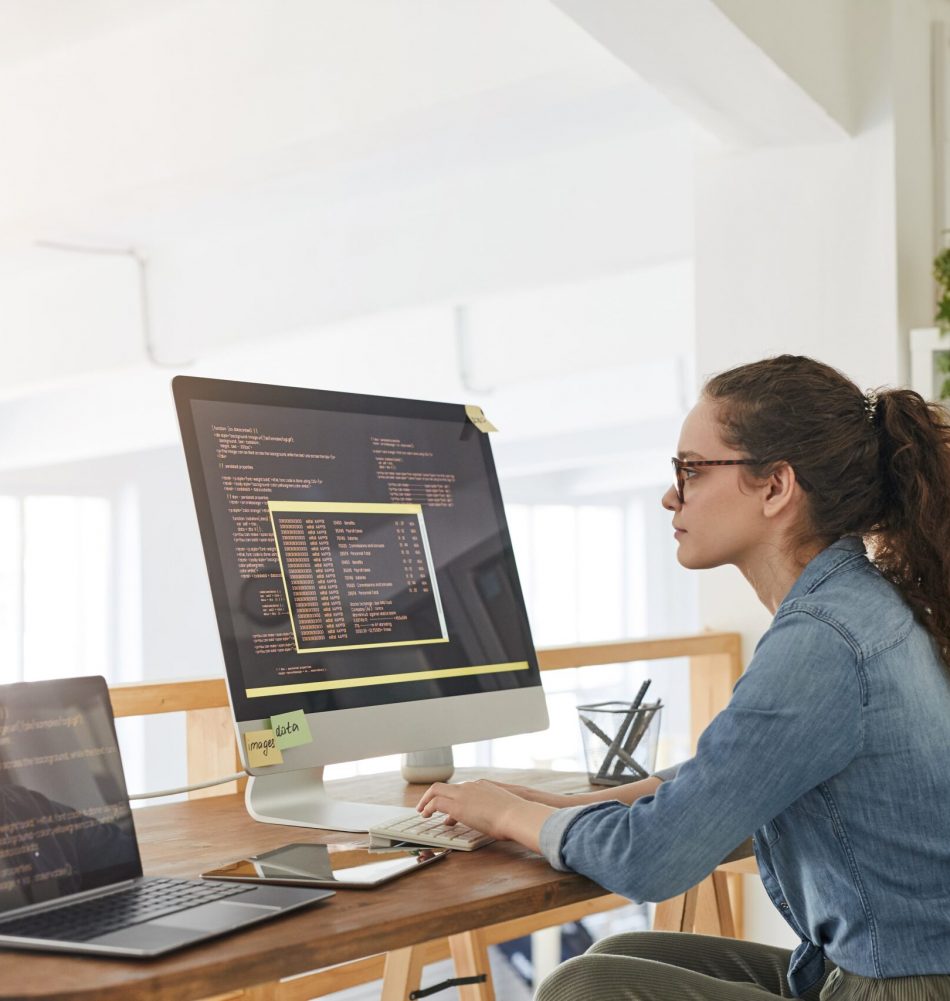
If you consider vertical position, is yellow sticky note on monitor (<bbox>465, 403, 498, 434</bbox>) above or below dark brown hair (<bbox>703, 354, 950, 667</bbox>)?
above

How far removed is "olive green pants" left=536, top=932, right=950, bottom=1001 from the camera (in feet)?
3.93

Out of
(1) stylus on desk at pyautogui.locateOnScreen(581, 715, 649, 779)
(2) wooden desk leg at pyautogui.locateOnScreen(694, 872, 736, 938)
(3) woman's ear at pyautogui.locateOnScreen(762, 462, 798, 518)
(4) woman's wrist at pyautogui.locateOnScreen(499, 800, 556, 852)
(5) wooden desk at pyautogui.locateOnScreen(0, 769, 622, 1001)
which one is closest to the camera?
(5) wooden desk at pyautogui.locateOnScreen(0, 769, 622, 1001)

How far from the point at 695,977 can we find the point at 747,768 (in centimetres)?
32

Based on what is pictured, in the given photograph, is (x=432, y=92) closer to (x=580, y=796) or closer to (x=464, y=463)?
(x=464, y=463)

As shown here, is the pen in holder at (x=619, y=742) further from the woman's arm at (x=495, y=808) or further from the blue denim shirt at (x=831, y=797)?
the blue denim shirt at (x=831, y=797)

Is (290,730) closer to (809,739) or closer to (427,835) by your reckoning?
(427,835)

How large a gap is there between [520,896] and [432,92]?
233 cm

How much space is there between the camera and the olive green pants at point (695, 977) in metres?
1.20

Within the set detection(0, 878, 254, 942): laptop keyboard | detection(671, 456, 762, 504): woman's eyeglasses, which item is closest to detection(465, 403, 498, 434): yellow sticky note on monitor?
detection(671, 456, 762, 504): woman's eyeglasses

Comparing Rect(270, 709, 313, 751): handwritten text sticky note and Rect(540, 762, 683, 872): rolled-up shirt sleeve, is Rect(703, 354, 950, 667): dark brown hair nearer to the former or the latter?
Rect(540, 762, 683, 872): rolled-up shirt sleeve

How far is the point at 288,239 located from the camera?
5.13 meters

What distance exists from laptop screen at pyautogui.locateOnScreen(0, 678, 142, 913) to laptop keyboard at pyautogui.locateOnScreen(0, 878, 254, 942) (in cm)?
3

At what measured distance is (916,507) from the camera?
1363mm

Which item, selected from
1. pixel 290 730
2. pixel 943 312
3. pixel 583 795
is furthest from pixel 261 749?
pixel 943 312
